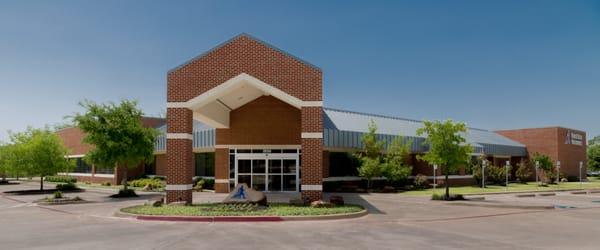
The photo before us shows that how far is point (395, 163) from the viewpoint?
34.6 metres

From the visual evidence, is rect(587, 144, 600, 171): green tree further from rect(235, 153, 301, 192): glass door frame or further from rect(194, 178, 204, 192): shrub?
rect(194, 178, 204, 192): shrub

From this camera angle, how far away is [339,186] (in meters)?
34.6

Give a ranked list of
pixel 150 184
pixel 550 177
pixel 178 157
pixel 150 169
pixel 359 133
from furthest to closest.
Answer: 1. pixel 550 177
2. pixel 150 169
3. pixel 150 184
4. pixel 359 133
5. pixel 178 157

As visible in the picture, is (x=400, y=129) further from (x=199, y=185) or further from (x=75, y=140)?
(x=75, y=140)

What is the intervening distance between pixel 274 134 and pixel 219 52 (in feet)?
30.1

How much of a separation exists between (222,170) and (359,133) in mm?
10344

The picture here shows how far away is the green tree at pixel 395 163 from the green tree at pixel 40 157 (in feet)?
78.5

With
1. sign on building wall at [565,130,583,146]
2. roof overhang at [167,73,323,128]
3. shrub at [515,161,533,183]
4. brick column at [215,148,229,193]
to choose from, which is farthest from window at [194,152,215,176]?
sign on building wall at [565,130,583,146]

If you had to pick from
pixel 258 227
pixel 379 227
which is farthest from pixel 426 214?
pixel 258 227

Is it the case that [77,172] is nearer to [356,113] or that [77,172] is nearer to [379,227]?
[356,113]

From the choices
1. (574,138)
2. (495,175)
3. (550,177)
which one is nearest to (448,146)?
(495,175)

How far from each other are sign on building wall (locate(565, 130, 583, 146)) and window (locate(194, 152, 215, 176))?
4261cm

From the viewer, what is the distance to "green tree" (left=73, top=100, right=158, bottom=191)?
3081 centimetres

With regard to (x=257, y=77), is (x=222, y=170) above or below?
below
